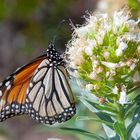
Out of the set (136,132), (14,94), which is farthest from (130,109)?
(14,94)

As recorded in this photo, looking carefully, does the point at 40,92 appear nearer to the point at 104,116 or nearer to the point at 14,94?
the point at 14,94

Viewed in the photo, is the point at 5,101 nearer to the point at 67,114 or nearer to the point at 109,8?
the point at 67,114

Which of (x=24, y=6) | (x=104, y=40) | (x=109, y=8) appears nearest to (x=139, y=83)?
(x=104, y=40)

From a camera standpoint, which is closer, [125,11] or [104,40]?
[104,40]

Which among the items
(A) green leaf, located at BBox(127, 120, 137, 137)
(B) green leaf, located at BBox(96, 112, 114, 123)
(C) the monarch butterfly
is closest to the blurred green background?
(C) the monarch butterfly

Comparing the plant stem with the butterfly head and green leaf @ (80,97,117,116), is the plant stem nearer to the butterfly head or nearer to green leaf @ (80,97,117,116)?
green leaf @ (80,97,117,116)
